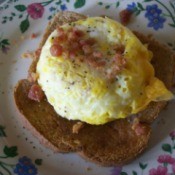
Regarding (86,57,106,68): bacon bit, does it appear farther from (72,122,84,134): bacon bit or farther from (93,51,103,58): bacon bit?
(72,122,84,134): bacon bit

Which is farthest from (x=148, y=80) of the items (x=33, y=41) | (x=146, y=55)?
(x=33, y=41)

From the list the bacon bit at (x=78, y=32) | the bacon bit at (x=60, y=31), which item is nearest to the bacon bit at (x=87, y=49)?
the bacon bit at (x=78, y=32)

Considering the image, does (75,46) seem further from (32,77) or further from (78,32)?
(32,77)

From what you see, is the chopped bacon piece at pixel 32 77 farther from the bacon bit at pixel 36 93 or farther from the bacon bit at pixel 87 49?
the bacon bit at pixel 87 49

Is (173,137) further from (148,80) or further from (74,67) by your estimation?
(74,67)

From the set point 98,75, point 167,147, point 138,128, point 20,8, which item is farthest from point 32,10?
point 167,147

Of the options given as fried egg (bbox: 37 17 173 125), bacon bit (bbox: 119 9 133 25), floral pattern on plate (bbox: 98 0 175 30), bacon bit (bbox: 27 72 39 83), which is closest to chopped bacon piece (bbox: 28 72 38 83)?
bacon bit (bbox: 27 72 39 83)
